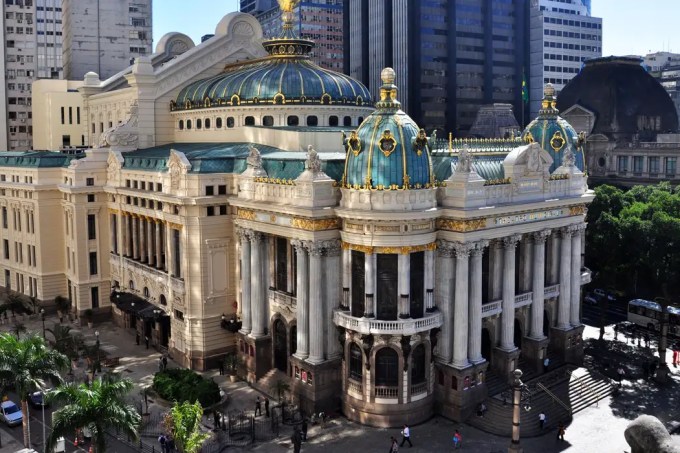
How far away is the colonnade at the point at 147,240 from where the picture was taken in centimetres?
7856

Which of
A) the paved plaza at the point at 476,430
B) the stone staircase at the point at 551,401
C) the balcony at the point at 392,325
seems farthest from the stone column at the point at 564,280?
the balcony at the point at 392,325

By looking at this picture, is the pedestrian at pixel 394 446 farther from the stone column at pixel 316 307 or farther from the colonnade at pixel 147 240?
the colonnade at pixel 147 240

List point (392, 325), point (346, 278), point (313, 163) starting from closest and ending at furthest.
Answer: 1. point (392, 325)
2. point (313, 163)
3. point (346, 278)

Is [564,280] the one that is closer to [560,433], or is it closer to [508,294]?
[508,294]

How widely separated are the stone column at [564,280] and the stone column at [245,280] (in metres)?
30.6

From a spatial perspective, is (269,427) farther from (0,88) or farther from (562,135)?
(0,88)

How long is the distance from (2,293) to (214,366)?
47.2 metres

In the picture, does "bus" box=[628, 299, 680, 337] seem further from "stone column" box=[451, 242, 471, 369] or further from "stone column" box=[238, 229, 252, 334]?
"stone column" box=[238, 229, 252, 334]

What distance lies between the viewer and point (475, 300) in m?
63.7

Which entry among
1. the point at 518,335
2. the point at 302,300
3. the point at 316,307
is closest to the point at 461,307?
the point at 316,307

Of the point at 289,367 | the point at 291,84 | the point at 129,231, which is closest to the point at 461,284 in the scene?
the point at 289,367

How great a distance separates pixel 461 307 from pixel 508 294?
23.2 feet


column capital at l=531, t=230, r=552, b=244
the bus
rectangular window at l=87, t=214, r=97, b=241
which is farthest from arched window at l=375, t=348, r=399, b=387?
rectangular window at l=87, t=214, r=97, b=241

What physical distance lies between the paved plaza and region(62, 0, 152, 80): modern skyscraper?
8860 centimetres
